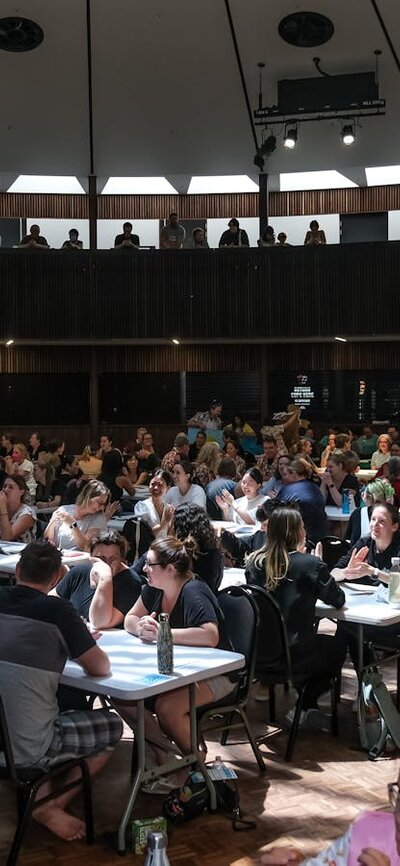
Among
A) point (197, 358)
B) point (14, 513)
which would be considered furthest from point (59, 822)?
point (197, 358)

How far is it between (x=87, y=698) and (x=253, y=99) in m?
12.0

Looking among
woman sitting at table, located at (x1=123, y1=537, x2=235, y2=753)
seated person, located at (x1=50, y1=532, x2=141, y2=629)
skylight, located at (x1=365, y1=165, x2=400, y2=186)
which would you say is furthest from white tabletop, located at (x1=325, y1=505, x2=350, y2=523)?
skylight, located at (x1=365, y1=165, x2=400, y2=186)

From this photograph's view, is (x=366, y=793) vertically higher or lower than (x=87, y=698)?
lower

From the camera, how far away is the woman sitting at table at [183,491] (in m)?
8.42

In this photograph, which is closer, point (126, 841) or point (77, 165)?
point (126, 841)

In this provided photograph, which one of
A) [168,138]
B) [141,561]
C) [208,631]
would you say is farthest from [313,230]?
[208,631]

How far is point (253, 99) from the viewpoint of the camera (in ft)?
48.7

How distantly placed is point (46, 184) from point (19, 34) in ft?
19.2

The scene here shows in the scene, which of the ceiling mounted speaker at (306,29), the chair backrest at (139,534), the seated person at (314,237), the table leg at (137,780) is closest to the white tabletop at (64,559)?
the chair backrest at (139,534)

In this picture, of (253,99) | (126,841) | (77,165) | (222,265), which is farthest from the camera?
(77,165)

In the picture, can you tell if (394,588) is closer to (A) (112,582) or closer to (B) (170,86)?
(A) (112,582)

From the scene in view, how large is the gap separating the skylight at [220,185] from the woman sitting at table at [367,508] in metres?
12.4

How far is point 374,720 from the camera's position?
5.23 meters

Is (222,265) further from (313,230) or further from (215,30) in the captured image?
(215,30)
